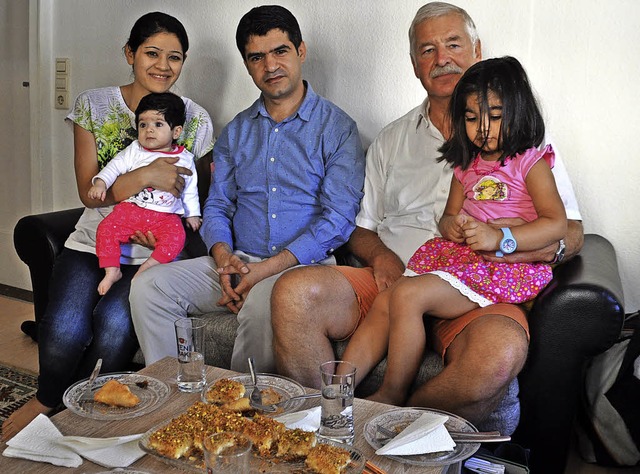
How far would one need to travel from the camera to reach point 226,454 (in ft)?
3.48

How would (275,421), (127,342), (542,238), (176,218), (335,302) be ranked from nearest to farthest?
(275,421) < (542,238) < (335,302) < (127,342) < (176,218)

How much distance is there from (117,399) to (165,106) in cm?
121


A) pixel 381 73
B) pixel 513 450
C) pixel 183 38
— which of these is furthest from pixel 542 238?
pixel 183 38

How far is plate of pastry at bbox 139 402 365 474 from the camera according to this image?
1173 millimetres

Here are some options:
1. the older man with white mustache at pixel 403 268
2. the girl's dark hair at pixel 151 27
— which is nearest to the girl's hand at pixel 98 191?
the girl's dark hair at pixel 151 27

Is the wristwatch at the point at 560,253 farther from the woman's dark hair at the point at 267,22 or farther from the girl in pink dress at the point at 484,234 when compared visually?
the woman's dark hair at the point at 267,22

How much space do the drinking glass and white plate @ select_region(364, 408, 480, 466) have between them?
0.95 feet

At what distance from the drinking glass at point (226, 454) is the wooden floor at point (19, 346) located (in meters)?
1.31

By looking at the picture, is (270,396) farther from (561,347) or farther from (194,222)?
(194,222)

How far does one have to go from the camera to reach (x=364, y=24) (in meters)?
2.60

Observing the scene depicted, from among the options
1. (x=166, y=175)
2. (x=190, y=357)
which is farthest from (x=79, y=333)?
(x=190, y=357)

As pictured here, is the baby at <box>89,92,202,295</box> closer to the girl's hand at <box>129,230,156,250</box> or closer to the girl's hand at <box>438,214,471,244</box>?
the girl's hand at <box>129,230,156,250</box>

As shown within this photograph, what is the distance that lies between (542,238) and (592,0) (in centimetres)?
92

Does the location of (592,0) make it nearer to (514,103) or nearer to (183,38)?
(514,103)
